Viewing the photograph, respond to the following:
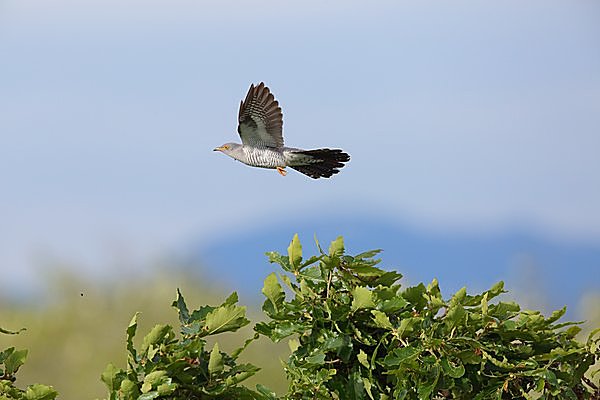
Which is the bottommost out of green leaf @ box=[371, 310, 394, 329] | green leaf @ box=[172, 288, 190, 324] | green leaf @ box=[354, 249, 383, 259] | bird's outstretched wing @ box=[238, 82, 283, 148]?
green leaf @ box=[371, 310, 394, 329]

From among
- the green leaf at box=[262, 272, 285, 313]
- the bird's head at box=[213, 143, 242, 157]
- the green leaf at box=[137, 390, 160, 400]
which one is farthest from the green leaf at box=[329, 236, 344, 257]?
the bird's head at box=[213, 143, 242, 157]

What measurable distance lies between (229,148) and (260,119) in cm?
60

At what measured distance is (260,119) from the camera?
6207mm

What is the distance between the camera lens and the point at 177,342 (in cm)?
279

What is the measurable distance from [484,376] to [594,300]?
11613mm

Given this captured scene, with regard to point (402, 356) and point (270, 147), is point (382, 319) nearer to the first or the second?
point (402, 356)

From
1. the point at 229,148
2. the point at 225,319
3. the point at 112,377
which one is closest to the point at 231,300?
the point at 225,319

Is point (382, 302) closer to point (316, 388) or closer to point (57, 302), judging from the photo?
point (316, 388)

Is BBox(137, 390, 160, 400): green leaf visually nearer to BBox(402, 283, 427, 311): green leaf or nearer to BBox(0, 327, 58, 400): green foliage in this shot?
BBox(0, 327, 58, 400): green foliage

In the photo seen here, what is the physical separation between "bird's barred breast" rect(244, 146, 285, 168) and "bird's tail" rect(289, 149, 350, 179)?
162mm

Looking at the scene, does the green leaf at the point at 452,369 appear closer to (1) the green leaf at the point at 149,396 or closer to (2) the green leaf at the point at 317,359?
(2) the green leaf at the point at 317,359

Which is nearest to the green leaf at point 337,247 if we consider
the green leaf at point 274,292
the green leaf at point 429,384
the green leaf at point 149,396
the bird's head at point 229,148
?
the green leaf at point 274,292

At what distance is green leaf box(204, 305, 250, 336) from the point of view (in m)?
2.75

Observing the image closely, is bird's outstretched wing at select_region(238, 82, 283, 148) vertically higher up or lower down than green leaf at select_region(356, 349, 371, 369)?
higher up
